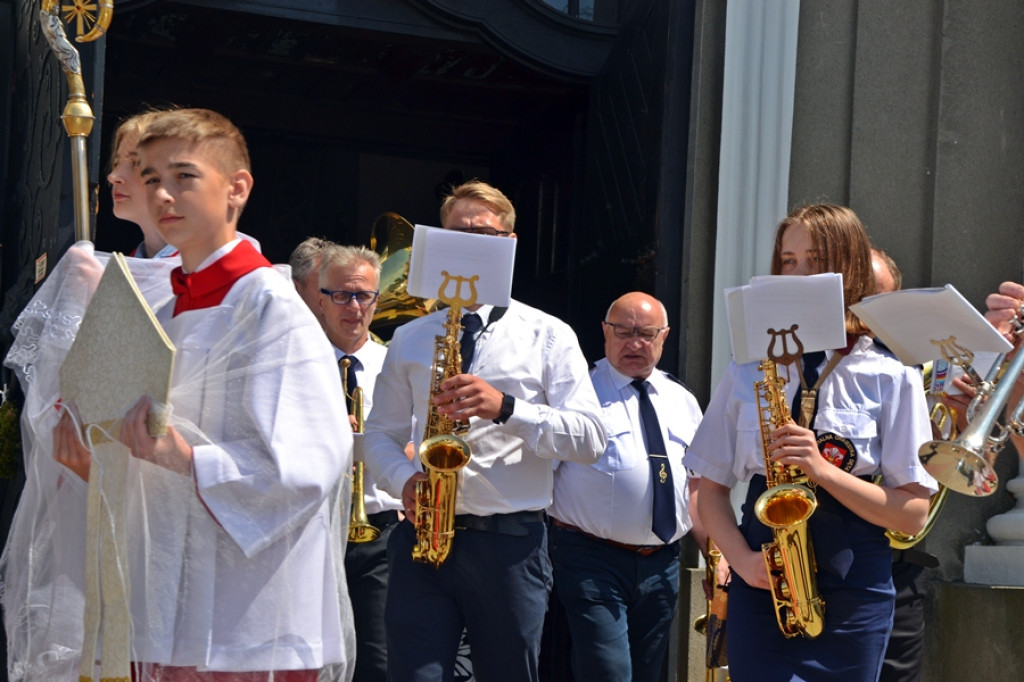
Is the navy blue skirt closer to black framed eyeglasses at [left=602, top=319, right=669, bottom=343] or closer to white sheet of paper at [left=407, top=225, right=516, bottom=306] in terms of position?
white sheet of paper at [left=407, top=225, right=516, bottom=306]

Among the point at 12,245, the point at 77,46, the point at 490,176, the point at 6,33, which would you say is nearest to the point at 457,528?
the point at 77,46

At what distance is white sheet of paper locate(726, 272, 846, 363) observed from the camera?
3.82 m

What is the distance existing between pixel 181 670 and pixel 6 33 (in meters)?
5.88

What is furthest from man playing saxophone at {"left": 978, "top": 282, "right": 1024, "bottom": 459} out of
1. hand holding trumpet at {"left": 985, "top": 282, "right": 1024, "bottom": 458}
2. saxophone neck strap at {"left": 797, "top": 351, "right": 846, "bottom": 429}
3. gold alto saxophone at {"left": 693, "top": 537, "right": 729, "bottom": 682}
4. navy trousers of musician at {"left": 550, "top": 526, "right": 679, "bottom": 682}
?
navy trousers of musician at {"left": 550, "top": 526, "right": 679, "bottom": 682}

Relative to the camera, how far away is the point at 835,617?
381cm

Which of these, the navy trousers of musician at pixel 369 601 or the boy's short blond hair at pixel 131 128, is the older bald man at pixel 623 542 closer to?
the navy trousers of musician at pixel 369 601

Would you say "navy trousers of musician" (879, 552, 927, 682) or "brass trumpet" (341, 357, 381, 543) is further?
"brass trumpet" (341, 357, 381, 543)

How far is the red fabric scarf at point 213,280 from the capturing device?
3119 millimetres

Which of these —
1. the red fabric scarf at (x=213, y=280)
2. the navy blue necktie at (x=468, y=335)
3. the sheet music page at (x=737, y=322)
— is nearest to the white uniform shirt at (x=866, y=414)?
the sheet music page at (x=737, y=322)

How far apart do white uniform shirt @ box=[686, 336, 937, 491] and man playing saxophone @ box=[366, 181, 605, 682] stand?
2.64ft

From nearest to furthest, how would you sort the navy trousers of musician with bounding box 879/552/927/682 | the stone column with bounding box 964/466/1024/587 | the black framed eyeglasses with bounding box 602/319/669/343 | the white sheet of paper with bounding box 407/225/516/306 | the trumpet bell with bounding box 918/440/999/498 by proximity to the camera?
the trumpet bell with bounding box 918/440/999/498 < the white sheet of paper with bounding box 407/225/516/306 < the navy trousers of musician with bounding box 879/552/927/682 < the black framed eyeglasses with bounding box 602/319/669/343 < the stone column with bounding box 964/466/1024/587

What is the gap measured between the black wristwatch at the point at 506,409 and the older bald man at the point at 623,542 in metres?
1.37

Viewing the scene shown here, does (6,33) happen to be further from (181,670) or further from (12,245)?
(181,670)

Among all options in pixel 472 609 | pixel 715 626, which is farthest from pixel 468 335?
pixel 715 626
